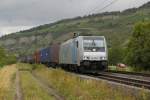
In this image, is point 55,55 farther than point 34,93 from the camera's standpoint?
Yes

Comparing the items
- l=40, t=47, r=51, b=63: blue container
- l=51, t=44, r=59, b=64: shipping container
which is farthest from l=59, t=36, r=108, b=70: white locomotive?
l=40, t=47, r=51, b=63: blue container

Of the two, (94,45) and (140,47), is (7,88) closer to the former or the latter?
(94,45)

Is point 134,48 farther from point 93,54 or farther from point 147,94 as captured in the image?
point 147,94

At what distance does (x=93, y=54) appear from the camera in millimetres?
38031

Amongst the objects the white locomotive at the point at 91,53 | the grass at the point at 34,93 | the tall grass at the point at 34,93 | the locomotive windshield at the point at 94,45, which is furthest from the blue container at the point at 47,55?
the tall grass at the point at 34,93

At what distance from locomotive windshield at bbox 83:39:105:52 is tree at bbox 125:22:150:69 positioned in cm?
2196

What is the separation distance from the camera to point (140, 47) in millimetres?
64375

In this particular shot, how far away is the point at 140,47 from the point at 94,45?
26654 mm

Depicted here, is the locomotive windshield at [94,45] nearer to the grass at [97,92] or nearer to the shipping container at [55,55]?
the grass at [97,92]

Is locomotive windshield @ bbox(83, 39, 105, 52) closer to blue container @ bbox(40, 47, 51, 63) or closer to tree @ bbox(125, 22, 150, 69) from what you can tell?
tree @ bbox(125, 22, 150, 69)

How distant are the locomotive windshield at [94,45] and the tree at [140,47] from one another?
72.0 ft

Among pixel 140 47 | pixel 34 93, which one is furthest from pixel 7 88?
pixel 140 47

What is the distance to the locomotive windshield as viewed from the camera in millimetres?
38350

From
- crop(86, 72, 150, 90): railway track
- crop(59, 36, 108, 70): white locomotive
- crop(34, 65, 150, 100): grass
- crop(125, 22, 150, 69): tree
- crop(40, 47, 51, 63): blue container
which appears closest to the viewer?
crop(34, 65, 150, 100): grass
